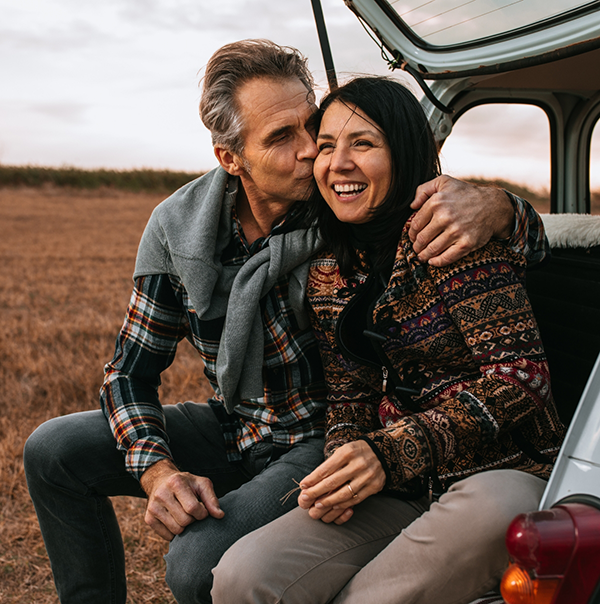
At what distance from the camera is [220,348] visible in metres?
2.12

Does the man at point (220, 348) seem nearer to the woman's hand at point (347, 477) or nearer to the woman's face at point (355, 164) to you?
the woman's face at point (355, 164)

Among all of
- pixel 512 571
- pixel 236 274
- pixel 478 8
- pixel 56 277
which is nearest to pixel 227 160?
pixel 236 274

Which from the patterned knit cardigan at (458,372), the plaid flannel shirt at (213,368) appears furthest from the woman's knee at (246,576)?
the plaid flannel shirt at (213,368)

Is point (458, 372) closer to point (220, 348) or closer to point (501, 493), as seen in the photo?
point (501, 493)

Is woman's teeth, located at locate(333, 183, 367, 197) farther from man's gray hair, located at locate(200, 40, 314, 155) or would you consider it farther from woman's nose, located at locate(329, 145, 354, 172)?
man's gray hair, located at locate(200, 40, 314, 155)

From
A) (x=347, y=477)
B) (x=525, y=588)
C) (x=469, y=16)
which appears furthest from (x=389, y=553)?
(x=469, y=16)

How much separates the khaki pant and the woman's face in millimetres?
874

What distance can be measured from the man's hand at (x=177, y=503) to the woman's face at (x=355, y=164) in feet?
3.07

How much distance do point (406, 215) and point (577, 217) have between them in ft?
3.22

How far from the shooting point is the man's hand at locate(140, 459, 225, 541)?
1793 mm

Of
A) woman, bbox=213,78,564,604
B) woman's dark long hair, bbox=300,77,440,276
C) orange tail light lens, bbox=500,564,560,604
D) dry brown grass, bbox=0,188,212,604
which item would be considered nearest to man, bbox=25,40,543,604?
woman, bbox=213,78,564,604

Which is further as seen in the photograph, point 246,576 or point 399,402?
point 399,402

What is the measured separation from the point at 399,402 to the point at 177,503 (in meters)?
0.72

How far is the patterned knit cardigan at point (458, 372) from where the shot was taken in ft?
5.06
